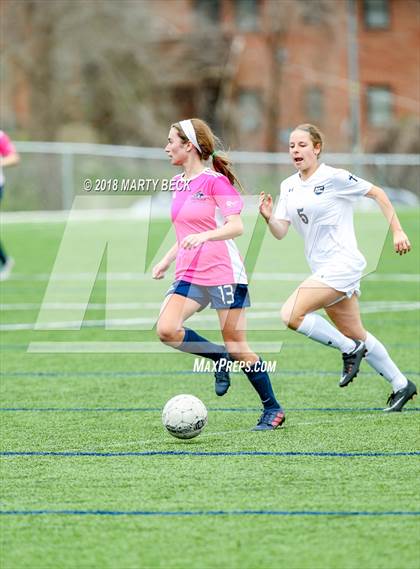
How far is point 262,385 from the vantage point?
824cm

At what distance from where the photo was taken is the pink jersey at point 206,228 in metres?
8.17

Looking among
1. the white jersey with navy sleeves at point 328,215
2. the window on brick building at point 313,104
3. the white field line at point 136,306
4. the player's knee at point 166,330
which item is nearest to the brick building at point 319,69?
the window on brick building at point 313,104

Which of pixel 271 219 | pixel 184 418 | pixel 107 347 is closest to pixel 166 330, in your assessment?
pixel 184 418

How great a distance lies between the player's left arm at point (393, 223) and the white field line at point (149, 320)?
19.1 ft

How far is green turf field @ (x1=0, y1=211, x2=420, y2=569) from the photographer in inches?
213

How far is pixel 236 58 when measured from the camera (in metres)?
50.8

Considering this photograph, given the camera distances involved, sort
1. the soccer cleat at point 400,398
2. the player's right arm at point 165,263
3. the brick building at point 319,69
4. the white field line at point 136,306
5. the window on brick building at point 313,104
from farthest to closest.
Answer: the window on brick building at point 313,104, the brick building at point 319,69, the white field line at point 136,306, the soccer cleat at point 400,398, the player's right arm at point 165,263

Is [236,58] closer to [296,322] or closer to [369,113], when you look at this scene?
[369,113]

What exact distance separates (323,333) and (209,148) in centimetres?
151

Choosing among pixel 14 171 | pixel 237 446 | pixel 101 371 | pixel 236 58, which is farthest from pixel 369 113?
pixel 237 446

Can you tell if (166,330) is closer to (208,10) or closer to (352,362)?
(352,362)

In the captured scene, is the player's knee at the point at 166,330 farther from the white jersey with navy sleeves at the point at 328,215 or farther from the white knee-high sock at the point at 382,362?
the white knee-high sock at the point at 382,362

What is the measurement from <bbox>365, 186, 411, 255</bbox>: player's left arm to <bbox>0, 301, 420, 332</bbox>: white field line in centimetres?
582

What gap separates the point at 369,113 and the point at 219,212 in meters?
44.5
